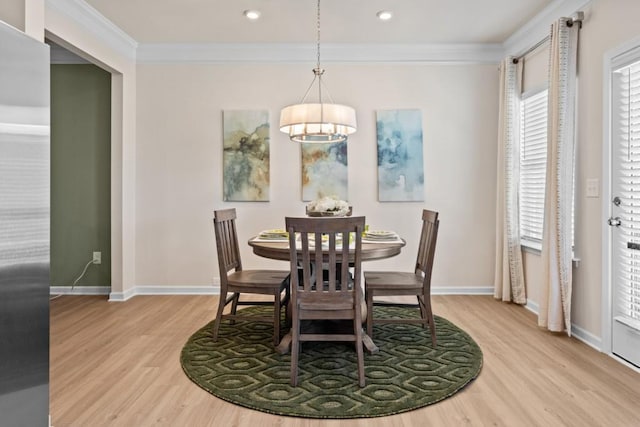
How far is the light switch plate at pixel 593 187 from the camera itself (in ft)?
9.77

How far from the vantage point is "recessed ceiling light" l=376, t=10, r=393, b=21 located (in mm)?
3719

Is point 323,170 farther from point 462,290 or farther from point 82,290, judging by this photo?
point 82,290

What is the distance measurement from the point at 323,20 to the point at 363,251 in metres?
2.37

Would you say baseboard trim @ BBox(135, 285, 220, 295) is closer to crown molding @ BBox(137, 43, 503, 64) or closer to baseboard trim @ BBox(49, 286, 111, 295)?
baseboard trim @ BBox(49, 286, 111, 295)

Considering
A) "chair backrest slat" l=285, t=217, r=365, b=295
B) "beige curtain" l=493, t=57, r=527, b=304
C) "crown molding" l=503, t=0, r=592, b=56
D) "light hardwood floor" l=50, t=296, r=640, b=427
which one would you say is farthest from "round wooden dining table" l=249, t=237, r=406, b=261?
"crown molding" l=503, t=0, r=592, b=56

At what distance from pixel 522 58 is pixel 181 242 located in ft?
13.2

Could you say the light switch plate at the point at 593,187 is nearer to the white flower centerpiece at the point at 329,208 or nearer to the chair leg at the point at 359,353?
the white flower centerpiece at the point at 329,208

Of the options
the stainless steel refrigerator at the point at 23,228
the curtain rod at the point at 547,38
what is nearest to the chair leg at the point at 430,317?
the stainless steel refrigerator at the point at 23,228

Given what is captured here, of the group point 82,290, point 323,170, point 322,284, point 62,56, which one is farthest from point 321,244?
point 62,56

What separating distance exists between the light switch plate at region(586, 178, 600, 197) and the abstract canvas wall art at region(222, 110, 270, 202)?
117 inches

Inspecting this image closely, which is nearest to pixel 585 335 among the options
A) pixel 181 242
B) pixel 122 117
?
pixel 181 242

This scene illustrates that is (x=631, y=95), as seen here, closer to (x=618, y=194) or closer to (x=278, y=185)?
(x=618, y=194)

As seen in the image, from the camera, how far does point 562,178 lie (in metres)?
3.22

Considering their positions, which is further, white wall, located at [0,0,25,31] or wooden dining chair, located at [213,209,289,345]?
wooden dining chair, located at [213,209,289,345]
